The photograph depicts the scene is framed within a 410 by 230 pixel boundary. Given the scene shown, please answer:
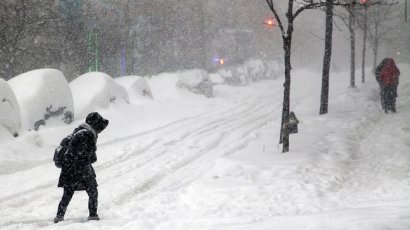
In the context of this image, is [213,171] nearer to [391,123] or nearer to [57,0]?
[391,123]

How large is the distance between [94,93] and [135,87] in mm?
3613

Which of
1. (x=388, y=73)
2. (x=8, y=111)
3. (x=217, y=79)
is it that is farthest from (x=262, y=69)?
(x=8, y=111)

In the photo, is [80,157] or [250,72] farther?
[250,72]

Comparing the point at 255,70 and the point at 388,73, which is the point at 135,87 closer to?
the point at 388,73

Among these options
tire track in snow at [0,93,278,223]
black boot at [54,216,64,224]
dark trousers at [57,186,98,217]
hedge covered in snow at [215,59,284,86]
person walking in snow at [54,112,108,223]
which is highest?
hedge covered in snow at [215,59,284,86]

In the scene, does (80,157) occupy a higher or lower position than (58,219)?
higher

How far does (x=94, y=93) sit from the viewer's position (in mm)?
15461

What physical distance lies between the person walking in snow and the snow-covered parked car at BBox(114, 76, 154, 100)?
1275 cm

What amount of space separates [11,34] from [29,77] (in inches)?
341

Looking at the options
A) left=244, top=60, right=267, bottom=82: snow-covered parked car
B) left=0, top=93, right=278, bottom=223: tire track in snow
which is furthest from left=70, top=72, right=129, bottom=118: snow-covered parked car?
left=244, top=60, right=267, bottom=82: snow-covered parked car

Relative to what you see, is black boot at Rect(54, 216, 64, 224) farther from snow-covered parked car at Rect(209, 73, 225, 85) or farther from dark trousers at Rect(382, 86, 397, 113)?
snow-covered parked car at Rect(209, 73, 225, 85)

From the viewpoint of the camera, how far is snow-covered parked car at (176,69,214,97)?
2317 centimetres

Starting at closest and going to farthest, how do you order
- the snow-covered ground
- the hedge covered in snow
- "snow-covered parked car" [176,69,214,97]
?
the snow-covered ground, "snow-covered parked car" [176,69,214,97], the hedge covered in snow

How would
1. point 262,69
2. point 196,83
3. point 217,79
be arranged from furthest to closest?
point 262,69
point 217,79
point 196,83
